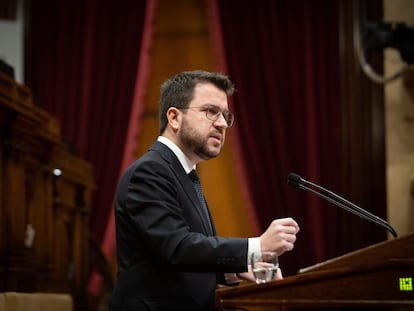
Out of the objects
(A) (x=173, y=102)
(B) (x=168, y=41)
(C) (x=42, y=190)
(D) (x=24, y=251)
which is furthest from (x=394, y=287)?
(B) (x=168, y=41)

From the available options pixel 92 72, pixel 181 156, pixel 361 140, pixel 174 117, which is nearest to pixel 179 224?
pixel 181 156

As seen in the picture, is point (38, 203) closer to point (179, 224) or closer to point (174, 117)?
point (174, 117)

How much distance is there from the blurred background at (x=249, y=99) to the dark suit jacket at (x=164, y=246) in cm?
363

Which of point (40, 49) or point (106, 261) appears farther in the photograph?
point (40, 49)

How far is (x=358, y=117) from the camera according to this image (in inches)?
262

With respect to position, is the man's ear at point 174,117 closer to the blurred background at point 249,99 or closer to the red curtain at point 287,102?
the blurred background at point 249,99

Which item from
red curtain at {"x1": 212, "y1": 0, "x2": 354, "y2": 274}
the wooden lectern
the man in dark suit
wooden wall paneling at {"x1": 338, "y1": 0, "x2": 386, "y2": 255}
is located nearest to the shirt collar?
the man in dark suit

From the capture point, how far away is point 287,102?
6.94 metres

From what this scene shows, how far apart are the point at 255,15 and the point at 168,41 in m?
0.84

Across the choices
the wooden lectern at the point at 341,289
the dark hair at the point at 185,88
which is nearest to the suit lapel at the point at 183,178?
the dark hair at the point at 185,88

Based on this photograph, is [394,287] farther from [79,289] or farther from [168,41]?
[168,41]

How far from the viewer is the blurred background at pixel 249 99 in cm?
645

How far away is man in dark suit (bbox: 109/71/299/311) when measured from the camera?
2209 millimetres

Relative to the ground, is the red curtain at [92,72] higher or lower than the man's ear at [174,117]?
higher
